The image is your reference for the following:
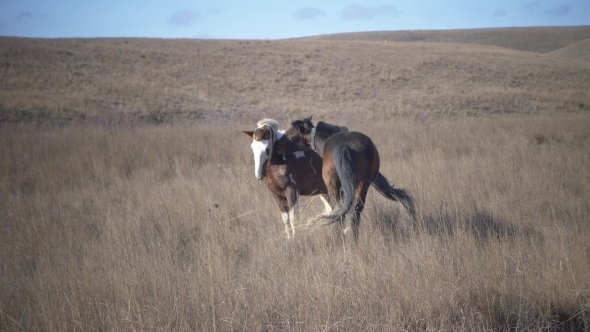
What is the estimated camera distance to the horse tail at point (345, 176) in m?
4.59

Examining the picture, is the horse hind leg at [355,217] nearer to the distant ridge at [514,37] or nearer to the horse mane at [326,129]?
the horse mane at [326,129]

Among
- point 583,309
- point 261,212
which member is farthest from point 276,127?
point 583,309

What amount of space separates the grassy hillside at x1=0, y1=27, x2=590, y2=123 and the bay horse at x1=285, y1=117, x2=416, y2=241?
559 inches

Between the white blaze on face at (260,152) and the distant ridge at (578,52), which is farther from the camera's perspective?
the distant ridge at (578,52)

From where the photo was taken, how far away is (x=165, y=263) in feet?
13.5

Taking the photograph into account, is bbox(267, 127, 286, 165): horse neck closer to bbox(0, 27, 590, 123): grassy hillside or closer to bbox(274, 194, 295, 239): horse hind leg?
bbox(274, 194, 295, 239): horse hind leg

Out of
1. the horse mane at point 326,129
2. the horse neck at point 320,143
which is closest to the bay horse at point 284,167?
the horse neck at point 320,143

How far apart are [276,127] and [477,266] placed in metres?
2.76


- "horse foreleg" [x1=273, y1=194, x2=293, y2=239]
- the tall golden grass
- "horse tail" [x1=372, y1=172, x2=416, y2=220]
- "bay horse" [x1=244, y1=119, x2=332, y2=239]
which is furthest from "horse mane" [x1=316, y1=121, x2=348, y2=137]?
the tall golden grass

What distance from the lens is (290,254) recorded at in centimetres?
436

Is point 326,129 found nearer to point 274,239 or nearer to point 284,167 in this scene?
point 284,167

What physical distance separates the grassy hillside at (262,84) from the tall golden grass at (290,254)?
11.5 metres

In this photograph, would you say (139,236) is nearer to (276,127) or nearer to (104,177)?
(276,127)

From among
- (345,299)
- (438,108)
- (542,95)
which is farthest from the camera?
(542,95)
